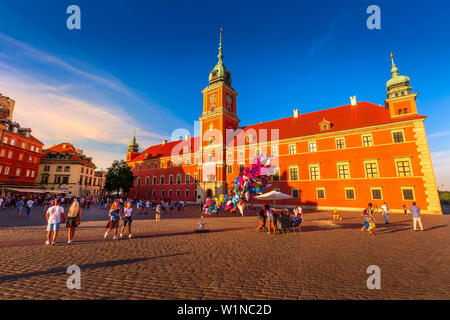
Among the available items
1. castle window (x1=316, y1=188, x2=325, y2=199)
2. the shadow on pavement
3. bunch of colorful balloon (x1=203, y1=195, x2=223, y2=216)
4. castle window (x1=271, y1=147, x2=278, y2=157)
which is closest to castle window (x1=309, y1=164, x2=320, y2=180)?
castle window (x1=316, y1=188, x2=325, y2=199)

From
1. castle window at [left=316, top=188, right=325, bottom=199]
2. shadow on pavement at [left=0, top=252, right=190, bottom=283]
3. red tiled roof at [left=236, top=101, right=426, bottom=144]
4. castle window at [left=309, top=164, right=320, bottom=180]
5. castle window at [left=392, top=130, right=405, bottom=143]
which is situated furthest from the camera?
castle window at [left=309, top=164, right=320, bottom=180]

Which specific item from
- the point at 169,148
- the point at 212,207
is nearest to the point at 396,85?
the point at 212,207

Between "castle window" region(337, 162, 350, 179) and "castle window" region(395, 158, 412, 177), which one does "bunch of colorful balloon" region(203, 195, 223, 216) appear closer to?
"castle window" region(337, 162, 350, 179)

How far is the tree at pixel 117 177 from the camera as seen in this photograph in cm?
4053

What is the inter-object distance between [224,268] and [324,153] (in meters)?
26.7

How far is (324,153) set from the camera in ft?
91.5

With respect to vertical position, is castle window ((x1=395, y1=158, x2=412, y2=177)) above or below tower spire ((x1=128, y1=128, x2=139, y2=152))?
below

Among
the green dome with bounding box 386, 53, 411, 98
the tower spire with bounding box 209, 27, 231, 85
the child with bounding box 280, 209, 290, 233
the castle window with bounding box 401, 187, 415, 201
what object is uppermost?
the tower spire with bounding box 209, 27, 231, 85

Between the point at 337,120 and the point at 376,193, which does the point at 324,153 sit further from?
the point at 376,193

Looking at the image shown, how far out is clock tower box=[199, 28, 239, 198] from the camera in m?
36.7

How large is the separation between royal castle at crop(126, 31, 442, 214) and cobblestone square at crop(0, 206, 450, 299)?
14794 millimetres

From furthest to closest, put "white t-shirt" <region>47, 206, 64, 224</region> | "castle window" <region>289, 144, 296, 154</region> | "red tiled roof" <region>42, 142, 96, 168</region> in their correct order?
"red tiled roof" <region>42, 142, 96, 168</region>, "castle window" <region>289, 144, 296, 154</region>, "white t-shirt" <region>47, 206, 64, 224</region>
